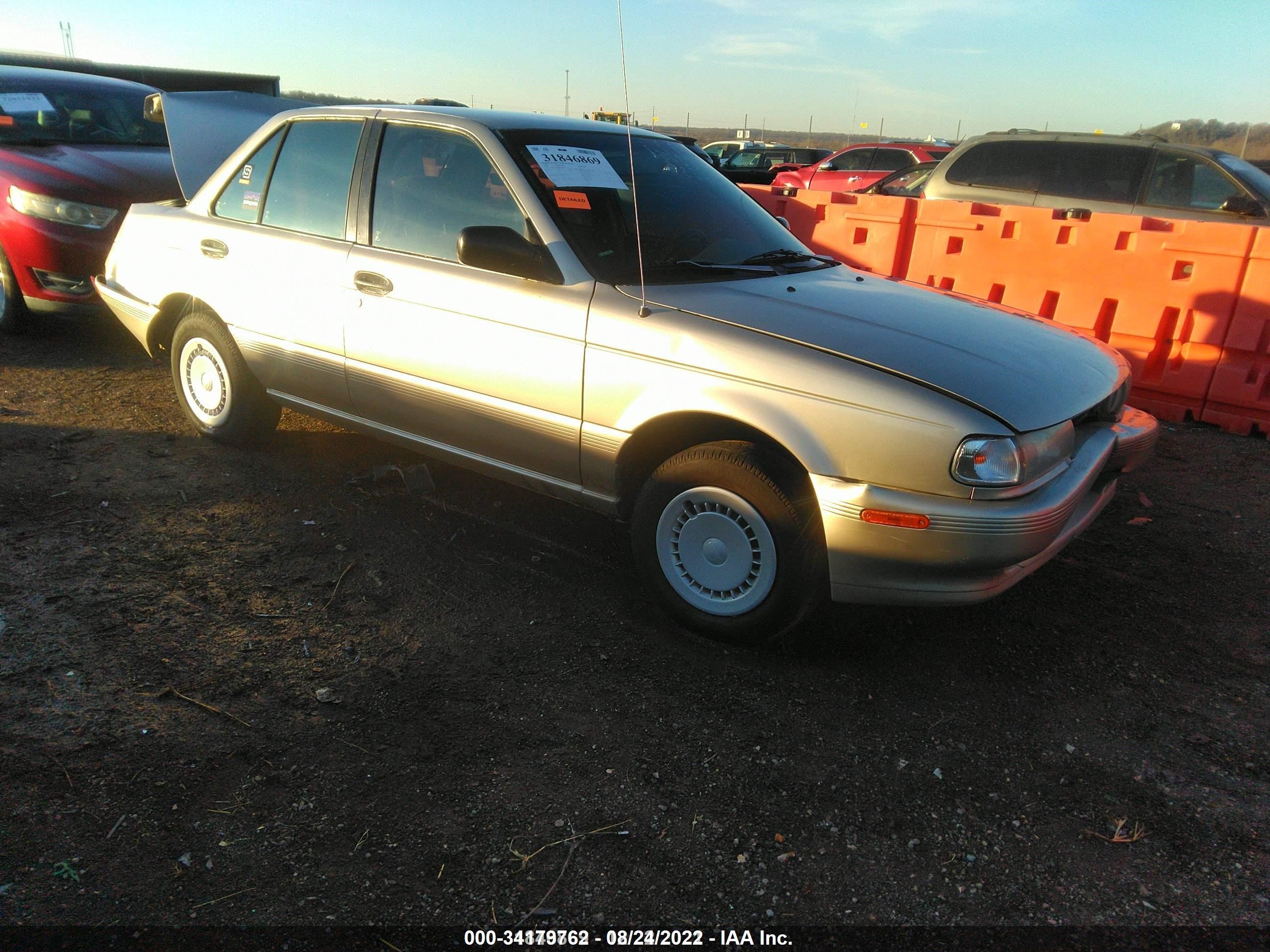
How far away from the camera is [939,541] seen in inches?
106

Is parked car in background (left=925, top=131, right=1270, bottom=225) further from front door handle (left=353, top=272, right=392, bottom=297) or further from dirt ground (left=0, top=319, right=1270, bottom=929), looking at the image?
front door handle (left=353, top=272, right=392, bottom=297)

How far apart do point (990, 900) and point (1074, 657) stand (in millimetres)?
1386

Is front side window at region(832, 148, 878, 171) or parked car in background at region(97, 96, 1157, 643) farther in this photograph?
front side window at region(832, 148, 878, 171)

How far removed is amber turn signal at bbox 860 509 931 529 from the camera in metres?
2.69

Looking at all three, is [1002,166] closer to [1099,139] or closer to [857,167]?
[1099,139]

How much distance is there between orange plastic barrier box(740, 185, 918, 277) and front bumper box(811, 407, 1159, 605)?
4772mm

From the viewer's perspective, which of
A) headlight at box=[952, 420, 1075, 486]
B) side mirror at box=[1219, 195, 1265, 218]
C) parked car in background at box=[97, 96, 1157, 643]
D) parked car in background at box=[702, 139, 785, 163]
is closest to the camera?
headlight at box=[952, 420, 1075, 486]

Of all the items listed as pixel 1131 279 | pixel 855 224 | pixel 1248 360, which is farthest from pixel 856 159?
pixel 1248 360

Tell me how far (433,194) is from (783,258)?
1502 millimetres

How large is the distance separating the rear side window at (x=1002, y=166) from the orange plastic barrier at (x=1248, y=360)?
2.77 meters

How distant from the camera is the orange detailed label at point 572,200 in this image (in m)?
3.44

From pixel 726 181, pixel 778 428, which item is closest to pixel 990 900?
pixel 778 428

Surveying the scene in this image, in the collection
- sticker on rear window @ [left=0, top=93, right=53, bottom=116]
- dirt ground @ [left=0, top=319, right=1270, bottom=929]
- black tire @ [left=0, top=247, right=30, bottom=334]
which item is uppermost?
sticker on rear window @ [left=0, top=93, right=53, bottom=116]

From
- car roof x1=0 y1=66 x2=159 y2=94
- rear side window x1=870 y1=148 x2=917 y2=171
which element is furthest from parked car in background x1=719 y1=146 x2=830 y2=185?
car roof x1=0 y1=66 x2=159 y2=94
